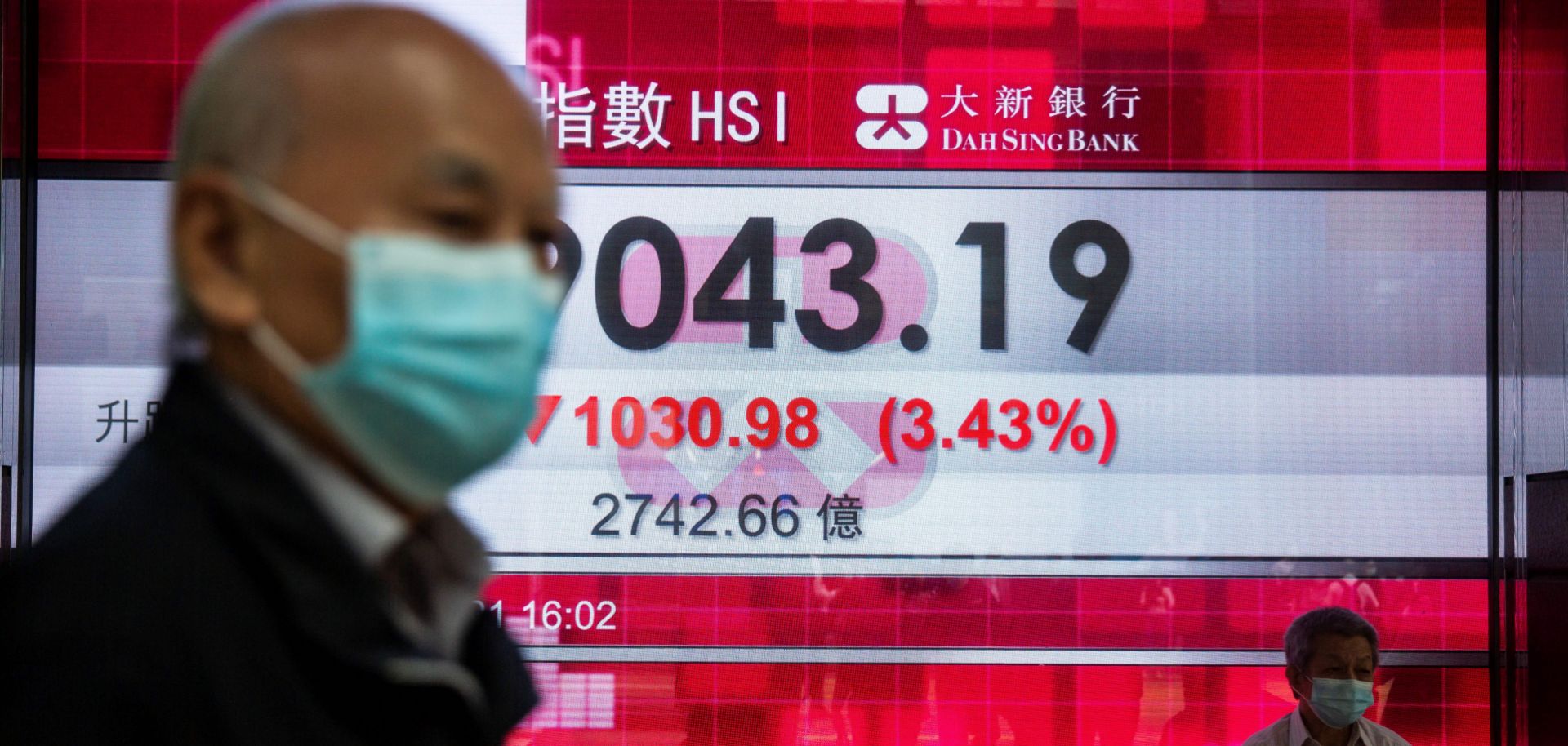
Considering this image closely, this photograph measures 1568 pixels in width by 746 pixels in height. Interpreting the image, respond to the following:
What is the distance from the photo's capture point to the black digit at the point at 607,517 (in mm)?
3480

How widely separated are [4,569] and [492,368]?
27cm

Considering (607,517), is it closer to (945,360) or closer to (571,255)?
(571,255)

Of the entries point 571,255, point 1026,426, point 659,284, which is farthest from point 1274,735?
point 571,255

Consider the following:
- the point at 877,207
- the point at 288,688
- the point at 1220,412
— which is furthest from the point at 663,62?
the point at 288,688

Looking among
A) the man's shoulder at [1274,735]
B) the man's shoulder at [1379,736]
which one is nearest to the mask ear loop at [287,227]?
the man's shoulder at [1274,735]

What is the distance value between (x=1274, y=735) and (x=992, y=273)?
132 centimetres

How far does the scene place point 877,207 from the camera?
11.5 feet

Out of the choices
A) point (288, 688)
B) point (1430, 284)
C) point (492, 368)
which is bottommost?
point (288, 688)

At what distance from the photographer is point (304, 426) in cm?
69

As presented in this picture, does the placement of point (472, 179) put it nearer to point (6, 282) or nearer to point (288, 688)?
point (288, 688)

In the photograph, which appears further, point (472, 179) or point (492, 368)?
point (492, 368)

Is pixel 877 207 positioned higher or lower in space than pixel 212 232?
higher

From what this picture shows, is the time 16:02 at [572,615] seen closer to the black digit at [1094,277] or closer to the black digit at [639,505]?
the black digit at [639,505]

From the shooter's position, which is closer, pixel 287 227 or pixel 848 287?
pixel 287 227
